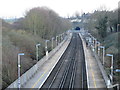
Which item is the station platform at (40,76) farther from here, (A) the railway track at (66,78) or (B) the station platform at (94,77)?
(B) the station platform at (94,77)

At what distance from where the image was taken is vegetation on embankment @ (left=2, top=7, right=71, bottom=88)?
868 inches

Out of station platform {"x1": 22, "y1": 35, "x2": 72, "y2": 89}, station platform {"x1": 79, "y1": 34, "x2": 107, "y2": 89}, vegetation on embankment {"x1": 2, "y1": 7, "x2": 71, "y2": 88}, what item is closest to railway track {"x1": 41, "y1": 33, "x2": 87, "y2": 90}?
station platform {"x1": 22, "y1": 35, "x2": 72, "y2": 89}

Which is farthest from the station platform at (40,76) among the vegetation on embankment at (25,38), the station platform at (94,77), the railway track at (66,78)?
the station platform at (94,77)

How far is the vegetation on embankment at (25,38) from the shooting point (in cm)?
2205

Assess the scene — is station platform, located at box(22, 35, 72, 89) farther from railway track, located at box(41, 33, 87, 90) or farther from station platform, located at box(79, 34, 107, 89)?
station platform, located at box(79, 34, 107, 89)

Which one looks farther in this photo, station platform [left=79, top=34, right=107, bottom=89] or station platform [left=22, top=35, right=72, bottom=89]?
Result: station platform [left=22, top=35, right=72, bottom=89]

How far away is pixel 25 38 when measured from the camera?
35188mm

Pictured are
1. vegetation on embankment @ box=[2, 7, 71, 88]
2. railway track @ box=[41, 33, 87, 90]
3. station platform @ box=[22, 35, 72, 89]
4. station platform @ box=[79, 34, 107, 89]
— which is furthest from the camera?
vegetation on embankment @ box=[2, 7, 71, 88]

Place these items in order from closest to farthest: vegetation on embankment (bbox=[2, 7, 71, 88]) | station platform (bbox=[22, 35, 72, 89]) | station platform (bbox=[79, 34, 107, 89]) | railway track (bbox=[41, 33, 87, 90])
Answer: station platform (bbox=[79, 34, 107, 89]) < station platform (bbox=[22, 35, 72, 89]) < railway track (bbox=[41, 33, 87, 90]) < vegetation on embankment (bbox=[2, 7, 71, 88])

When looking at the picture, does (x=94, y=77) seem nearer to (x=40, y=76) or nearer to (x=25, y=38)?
(x=40, y=76)

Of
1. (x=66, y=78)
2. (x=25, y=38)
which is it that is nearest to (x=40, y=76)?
(x=66, y=78)

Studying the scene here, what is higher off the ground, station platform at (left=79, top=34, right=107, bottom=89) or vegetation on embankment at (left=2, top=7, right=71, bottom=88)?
vegetation on embankment at (left=2, top=7, right=71, bottom=88)

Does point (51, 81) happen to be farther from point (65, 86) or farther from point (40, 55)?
point (40, 55)

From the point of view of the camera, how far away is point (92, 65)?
30922 mm
